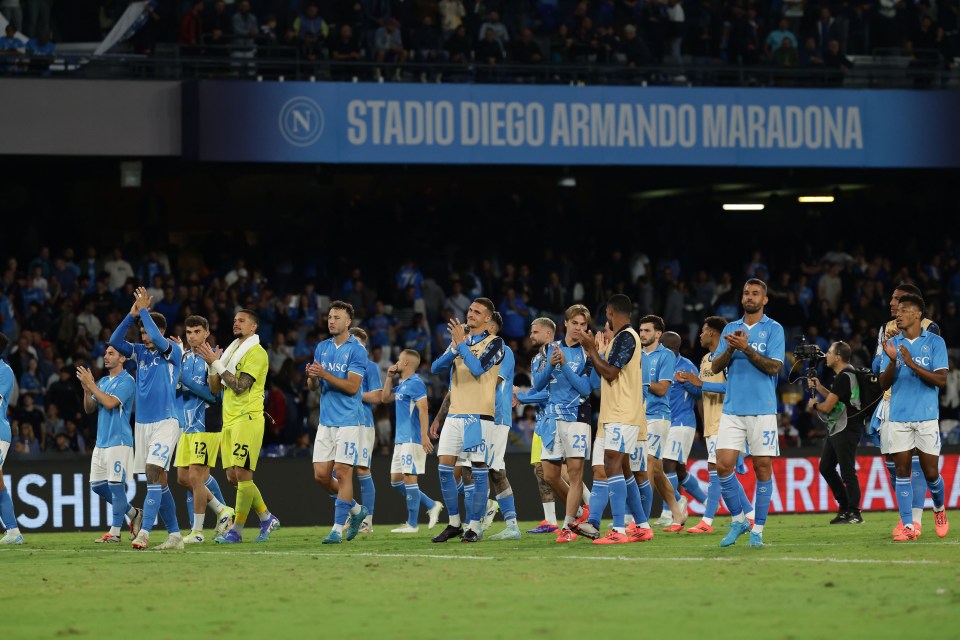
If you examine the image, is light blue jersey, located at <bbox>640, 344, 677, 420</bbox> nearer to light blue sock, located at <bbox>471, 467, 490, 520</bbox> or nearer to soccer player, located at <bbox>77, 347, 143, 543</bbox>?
light blue sock, located at <bbox>471, 467, 490, 520</bbox>

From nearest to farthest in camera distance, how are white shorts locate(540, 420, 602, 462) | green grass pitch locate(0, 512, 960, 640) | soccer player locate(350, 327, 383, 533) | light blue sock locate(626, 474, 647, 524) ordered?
green grass pitch locate(0, 512, 960, 640), light blue sock locate(626, 474, 647, 524), white shorts locate(540, 420, 602, 462), soccer player locate(350, 327, 383, 533)

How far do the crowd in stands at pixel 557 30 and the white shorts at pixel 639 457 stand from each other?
12.8m

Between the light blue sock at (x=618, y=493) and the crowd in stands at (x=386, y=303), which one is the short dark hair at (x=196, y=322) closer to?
the light blue sock at (x=618, y=493)

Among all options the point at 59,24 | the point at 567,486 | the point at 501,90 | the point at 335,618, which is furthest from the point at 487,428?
the point at 59,24

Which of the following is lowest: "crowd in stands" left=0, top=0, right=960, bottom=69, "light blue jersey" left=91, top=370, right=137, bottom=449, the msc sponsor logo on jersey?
"light blue jersey" left=91, top=370, right=137, bottom=449

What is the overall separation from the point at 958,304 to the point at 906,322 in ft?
53.4

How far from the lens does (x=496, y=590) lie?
10.8 metres

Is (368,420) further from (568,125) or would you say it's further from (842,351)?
(568,125)

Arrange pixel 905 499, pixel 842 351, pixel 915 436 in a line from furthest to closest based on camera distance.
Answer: pixel 842 351, pixel 905 499, pixel 915 436

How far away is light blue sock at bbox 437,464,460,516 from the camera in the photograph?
50.8 feet

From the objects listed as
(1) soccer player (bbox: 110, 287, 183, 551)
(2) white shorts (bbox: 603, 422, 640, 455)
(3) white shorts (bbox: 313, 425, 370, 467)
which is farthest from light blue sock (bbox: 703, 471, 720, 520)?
(1) soccer player (bbox: 110, 287, 183, 551)

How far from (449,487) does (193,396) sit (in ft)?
9.89

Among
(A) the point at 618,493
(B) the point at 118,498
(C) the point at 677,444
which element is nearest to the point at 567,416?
(A) the point at 618,493

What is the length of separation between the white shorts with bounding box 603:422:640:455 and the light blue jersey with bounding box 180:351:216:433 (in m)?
4.30
